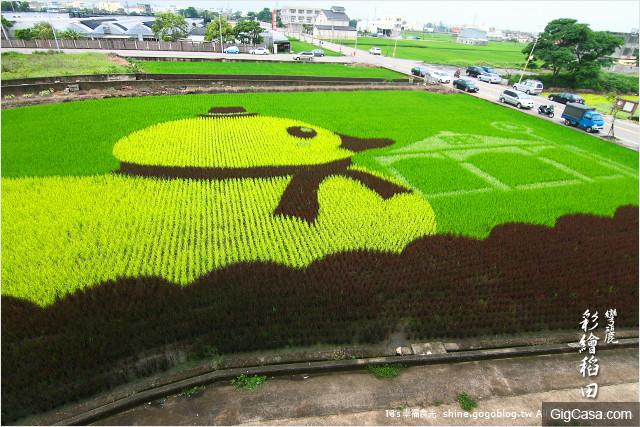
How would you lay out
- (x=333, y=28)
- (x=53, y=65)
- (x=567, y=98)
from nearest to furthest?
(x=567, y=98)
(x=53, y=65)
(x=333, y=28)

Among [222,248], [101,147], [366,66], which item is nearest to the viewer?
[222,248]

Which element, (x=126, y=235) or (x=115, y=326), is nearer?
(x=115, y=326)

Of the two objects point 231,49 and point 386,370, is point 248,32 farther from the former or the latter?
point 386,370

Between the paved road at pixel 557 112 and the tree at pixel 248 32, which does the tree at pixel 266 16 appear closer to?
the tree at pixel 248 32

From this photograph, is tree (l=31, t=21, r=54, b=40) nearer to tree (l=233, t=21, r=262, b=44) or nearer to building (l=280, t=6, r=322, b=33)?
tree (l=233, t=21, r=262, b=44)

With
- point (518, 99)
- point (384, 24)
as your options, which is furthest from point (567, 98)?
point (384, 24)

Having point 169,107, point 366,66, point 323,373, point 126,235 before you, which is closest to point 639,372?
point 323,373

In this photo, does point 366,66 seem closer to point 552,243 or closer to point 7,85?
point 7,85
